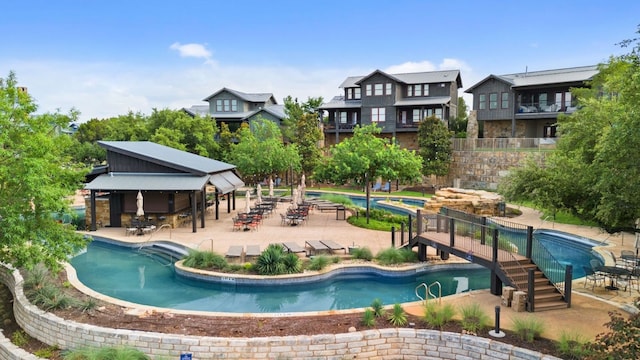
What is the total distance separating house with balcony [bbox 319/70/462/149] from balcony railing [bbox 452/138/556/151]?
605 cm

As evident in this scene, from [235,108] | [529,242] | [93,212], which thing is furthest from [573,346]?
[235,108]

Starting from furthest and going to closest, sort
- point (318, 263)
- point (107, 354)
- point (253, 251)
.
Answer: point (253, 251)
point (318, 263)
point (107, 354)

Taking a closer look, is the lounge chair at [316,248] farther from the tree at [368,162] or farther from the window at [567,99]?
the window at [567,99]

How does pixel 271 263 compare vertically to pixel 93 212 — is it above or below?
below

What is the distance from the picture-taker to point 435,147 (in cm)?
3866

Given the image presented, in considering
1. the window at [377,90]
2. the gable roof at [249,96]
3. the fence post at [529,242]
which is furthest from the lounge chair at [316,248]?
the gable roof at [249,96]

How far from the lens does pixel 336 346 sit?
9555mm

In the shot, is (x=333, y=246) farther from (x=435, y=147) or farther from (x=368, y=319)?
(x=435, y=147)

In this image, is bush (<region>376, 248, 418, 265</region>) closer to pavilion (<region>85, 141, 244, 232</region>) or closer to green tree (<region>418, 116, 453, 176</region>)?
pavilion (<region>85, 141, 244, 232</region>)

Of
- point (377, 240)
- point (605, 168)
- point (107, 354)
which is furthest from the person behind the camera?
point (377, 240)

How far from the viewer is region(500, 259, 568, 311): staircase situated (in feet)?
37.4

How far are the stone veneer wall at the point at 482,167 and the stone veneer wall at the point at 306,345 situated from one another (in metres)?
28.6

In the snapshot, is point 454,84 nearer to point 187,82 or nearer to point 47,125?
point 187,82

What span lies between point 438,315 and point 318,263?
5.73m
